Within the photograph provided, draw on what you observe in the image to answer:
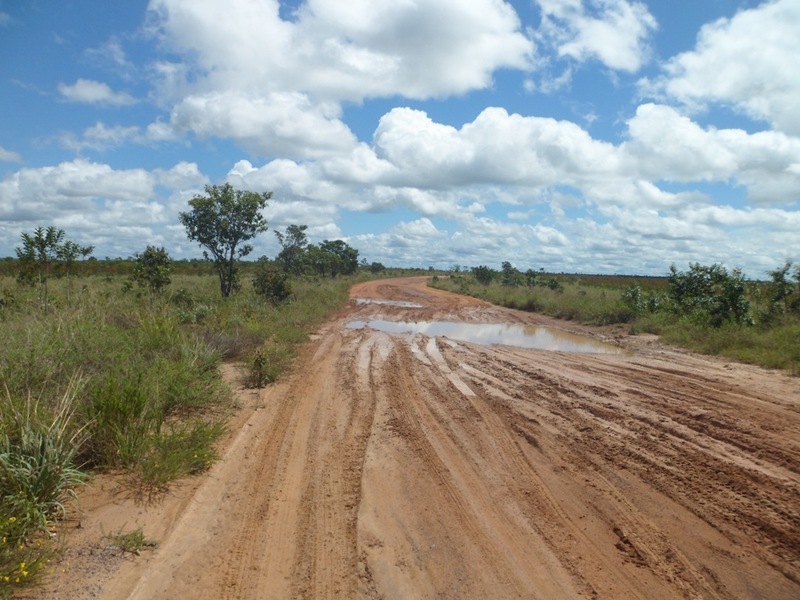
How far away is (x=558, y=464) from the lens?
6.09 meters

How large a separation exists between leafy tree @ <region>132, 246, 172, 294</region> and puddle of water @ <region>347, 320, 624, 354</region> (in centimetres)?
638

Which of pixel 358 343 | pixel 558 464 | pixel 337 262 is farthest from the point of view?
pixel 337 262

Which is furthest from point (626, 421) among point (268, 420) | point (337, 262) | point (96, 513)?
point (337, 262)

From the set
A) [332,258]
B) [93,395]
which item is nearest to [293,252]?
[332,258]

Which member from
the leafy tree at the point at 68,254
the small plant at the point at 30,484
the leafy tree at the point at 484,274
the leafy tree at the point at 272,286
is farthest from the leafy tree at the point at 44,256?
the leafy tree at the point at 484,274

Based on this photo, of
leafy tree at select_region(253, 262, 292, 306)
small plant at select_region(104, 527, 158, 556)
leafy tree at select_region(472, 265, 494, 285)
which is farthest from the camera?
leafy tree at select_region(472, 265, 494, 285)

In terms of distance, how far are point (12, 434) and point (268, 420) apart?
11.0 ft

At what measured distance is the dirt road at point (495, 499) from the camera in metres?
3.98

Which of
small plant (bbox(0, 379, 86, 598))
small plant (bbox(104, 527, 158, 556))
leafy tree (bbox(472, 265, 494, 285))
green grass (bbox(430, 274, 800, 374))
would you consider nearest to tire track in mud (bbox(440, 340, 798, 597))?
small plant (bbox(104, 527, 158, 556))

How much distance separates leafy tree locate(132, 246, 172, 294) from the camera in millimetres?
17547

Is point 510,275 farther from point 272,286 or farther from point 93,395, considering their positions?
point 93,395

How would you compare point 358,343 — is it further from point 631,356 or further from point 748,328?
point 748,328

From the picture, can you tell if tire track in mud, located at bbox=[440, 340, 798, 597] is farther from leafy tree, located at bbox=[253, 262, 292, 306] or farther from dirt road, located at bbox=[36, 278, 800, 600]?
leafy tree, located at bbox=[253, 262, 292, 306]

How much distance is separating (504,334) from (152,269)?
1190 centimetres
